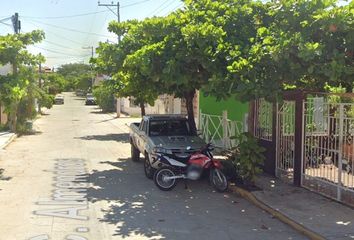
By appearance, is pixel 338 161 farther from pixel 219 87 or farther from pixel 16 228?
pixel 16 228

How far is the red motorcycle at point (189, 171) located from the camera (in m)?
11.2

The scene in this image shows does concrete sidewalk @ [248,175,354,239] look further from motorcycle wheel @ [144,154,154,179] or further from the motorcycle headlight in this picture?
motorcycle wheel @ [144,154,154,179]

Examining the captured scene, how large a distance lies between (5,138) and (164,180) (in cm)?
1383

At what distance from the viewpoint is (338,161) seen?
32.0 ft

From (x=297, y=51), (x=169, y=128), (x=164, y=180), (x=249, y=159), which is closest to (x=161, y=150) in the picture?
(x=164, y=180)

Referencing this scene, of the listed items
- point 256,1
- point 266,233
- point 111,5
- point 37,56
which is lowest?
point 266,233

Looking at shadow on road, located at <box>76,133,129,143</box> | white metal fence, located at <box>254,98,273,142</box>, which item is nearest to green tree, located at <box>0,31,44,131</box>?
white metal fence, located at <box>254,98,273,142</box>

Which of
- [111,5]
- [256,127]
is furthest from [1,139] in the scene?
[111,5]

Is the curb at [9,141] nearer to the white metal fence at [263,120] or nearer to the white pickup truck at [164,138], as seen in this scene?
the white pickup truck at [164,138]

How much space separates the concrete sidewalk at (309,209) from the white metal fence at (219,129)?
545 cm

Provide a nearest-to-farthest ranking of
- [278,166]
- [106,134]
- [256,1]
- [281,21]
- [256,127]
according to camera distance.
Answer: [281,21]
[256,1]
[278,166]
[256,127]
[106,134]

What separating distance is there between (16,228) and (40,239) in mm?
864

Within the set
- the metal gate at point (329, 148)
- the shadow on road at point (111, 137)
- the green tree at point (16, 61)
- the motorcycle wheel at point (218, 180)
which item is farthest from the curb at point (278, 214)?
the shadow on road at point (111, 137)

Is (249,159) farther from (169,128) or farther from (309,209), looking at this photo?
(169,128)
